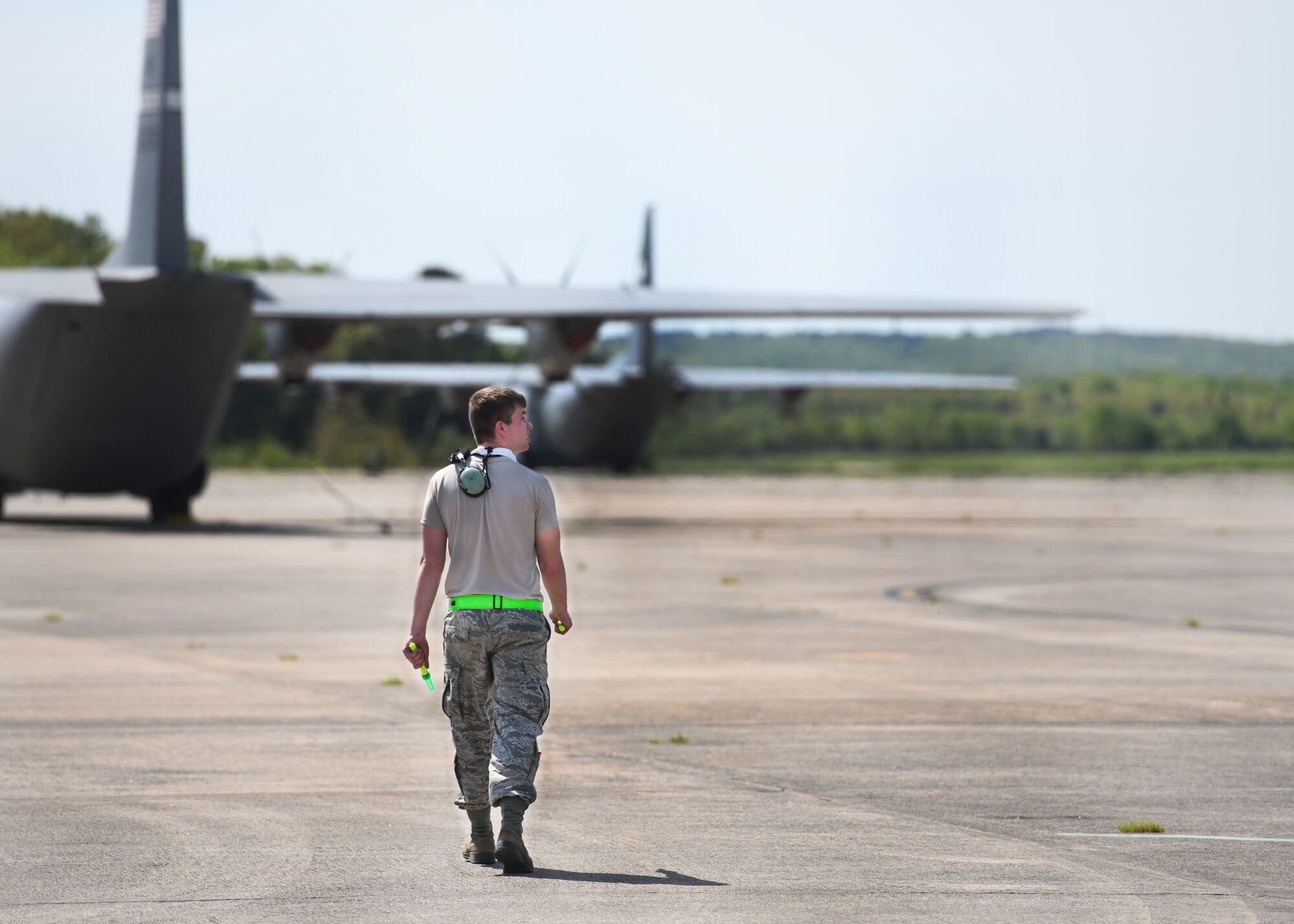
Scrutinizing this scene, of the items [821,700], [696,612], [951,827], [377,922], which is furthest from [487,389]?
[696,612]

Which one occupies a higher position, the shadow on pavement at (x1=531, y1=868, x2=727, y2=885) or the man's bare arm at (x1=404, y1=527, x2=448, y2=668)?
the man's bare arm at (x1=404, y1=527, x2=448, y2=668)

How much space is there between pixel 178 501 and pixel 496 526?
85.4 ft

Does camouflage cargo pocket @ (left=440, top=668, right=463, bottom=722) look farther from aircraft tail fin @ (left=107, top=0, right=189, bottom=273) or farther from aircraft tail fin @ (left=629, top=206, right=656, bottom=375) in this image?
aircraft tail fin @ (left=629, top=206, right=656, bottom=375)

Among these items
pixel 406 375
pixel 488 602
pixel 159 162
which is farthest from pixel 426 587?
pixel 406 375

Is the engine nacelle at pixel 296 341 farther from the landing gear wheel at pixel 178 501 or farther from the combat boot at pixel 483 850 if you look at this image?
the combat boot at pixel 483 850

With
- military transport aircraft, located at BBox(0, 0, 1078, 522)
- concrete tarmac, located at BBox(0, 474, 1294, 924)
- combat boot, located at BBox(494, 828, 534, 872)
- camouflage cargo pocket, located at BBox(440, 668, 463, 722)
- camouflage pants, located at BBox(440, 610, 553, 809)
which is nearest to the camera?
concrete tarmac, located at BBox(0, 474, 1294, 924)

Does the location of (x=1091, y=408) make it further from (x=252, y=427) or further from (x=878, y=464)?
(x=252, y=427)

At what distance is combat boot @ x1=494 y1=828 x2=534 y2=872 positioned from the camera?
6.53 m

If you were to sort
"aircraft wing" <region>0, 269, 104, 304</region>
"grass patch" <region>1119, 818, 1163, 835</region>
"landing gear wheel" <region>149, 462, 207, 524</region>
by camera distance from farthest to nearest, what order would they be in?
1. "landing gear wheel" <region>149, 462, 207, 524</region>
2. "aircraft wing" <region>0, 269, 104, 304</region>
3. "grass patch" <region>1119, 818, 1163, 835</region>

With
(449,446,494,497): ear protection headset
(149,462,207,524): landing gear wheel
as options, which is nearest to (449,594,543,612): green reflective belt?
(449,446,494,497): ear protection headset

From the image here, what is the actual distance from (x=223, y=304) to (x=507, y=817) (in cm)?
2343

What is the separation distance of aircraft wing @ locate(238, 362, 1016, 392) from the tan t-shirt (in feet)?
163

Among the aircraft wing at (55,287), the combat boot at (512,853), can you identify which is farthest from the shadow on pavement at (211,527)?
the combat boot at (512,853)

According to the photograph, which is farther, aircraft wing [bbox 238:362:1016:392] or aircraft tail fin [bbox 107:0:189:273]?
aircraft wing [bbox 238:362:1016:392]
